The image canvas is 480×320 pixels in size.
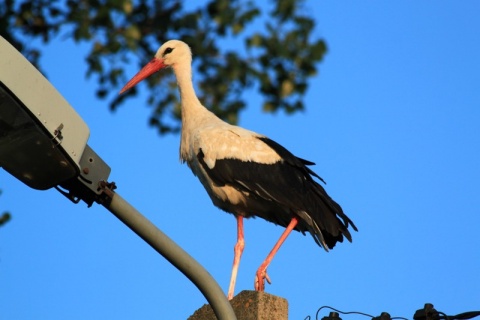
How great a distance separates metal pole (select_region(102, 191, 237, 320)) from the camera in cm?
414

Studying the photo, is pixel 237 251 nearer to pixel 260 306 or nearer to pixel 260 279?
pixel 260 279

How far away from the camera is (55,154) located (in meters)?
3.96

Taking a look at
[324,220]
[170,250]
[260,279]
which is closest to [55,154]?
[170,250]

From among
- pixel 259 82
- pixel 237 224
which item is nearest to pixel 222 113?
pixel 259 82

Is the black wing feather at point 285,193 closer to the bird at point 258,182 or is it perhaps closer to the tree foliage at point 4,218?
the bird at point 258,182

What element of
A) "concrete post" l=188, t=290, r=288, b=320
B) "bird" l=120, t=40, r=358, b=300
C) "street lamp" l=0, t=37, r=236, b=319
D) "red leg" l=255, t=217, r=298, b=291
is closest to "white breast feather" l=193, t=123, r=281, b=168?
"bird" l=120, t=40, r=358, b=300

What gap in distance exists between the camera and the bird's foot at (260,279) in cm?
701

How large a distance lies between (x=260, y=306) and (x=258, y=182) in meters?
3.06

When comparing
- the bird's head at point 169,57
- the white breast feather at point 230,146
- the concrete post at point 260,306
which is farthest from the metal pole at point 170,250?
the bird's head at point 169,57

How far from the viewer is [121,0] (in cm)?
959

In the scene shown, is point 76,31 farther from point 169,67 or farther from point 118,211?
point 118,211

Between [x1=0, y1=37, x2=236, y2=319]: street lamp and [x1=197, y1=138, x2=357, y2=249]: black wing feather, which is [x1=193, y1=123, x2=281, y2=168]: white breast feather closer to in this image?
[x1=197, y1=138, x2=357, y2=249]: black wing feather

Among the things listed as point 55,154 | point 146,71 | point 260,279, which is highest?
point 146,71

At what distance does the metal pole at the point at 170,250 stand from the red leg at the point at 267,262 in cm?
285
